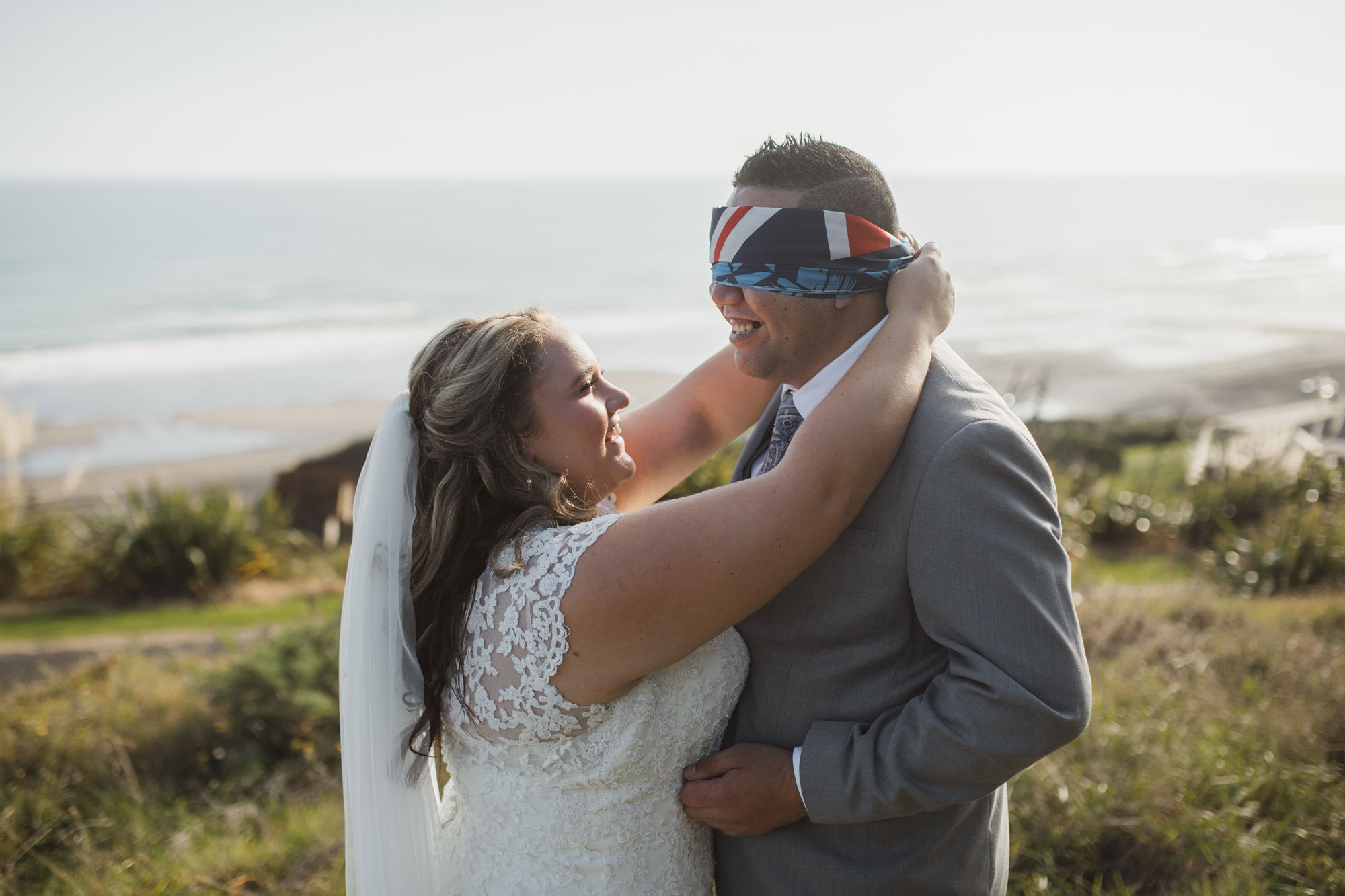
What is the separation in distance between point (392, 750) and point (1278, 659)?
5.54 m

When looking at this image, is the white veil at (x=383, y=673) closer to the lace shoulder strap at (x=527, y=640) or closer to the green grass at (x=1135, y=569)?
the lace shoulder strap at (x=527, y=640)

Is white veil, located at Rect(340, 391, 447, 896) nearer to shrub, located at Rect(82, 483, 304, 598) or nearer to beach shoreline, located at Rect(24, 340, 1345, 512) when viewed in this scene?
shrub, located at Rect(82, 483, 304, 598)

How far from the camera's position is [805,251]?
246 cm

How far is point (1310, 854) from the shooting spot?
3.81 meters

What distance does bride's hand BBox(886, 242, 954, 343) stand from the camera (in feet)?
8.10

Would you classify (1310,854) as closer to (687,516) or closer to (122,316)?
(687,516)

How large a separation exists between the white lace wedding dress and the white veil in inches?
7.1

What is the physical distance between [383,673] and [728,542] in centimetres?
119

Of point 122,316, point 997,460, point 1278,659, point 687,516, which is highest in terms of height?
point 997,460

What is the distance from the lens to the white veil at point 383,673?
8.79 ft

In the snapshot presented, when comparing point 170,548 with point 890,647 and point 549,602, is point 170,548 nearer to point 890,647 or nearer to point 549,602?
point 549,602

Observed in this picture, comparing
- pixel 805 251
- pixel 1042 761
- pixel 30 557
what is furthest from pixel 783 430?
pixel 30 557

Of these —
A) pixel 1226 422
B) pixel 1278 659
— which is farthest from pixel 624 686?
pixel 1226 422

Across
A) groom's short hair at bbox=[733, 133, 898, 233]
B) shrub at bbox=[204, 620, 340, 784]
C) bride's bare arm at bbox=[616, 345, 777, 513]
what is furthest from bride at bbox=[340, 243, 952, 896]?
shrub at bbox=[204, 620, 340, 784]
